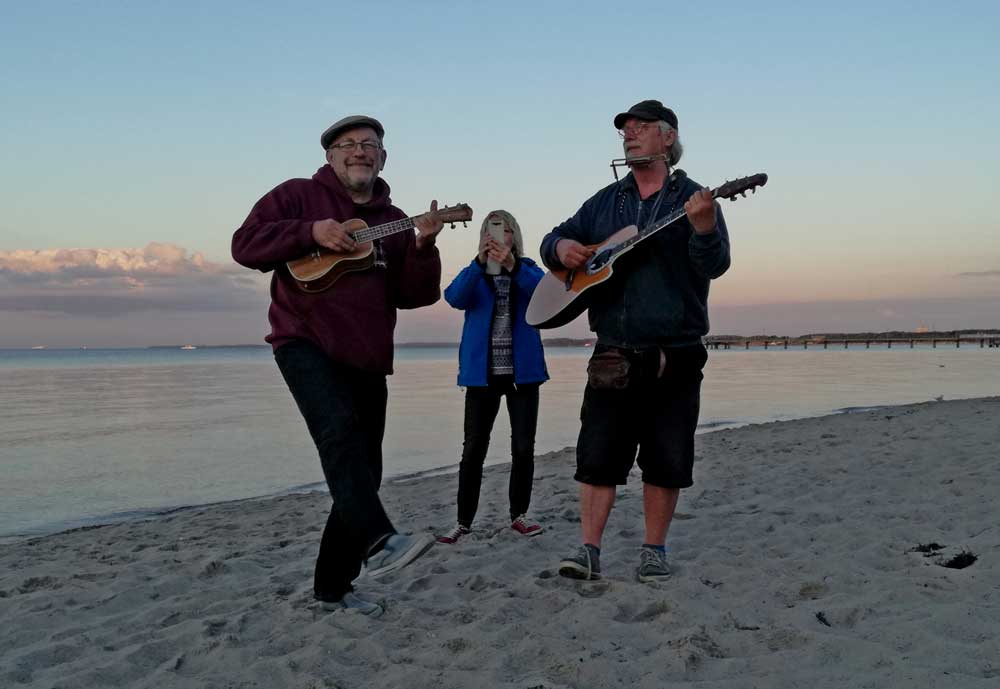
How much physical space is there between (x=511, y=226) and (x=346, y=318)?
7.76ft

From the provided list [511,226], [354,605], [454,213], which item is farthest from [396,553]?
[511,226]

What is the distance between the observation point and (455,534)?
5.25m

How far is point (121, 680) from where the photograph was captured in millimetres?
2959

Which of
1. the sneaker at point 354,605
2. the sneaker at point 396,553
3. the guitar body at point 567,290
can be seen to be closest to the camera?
the sneaker at point 396,553

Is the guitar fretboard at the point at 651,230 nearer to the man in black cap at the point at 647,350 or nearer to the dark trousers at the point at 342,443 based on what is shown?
the man in black cap at the point at 647,350

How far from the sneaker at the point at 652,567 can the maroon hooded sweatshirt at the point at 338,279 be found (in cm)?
166

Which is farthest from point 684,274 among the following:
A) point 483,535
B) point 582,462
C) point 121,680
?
point 121,680

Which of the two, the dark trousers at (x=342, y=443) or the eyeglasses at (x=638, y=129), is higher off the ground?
the eyeglasses at (x=638, y=129)

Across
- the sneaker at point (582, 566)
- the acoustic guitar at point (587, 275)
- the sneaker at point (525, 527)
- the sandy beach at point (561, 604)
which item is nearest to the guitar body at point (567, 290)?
the acoustic guitar at point (587, 275)

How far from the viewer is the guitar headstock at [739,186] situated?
3566 mm

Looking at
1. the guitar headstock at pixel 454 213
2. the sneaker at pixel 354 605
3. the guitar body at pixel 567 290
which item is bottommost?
Answer: the sneaker at pixel 354 605

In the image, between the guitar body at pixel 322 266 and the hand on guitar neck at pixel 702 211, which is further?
the hand on guitar neck at pixel 702 211

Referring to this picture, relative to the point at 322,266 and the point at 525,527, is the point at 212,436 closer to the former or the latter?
the point at 525,527

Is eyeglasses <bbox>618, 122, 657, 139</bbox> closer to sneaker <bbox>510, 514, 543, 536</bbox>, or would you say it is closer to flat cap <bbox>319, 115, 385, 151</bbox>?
flat cap <bbox>319, 115, 385, 151</bbox>
